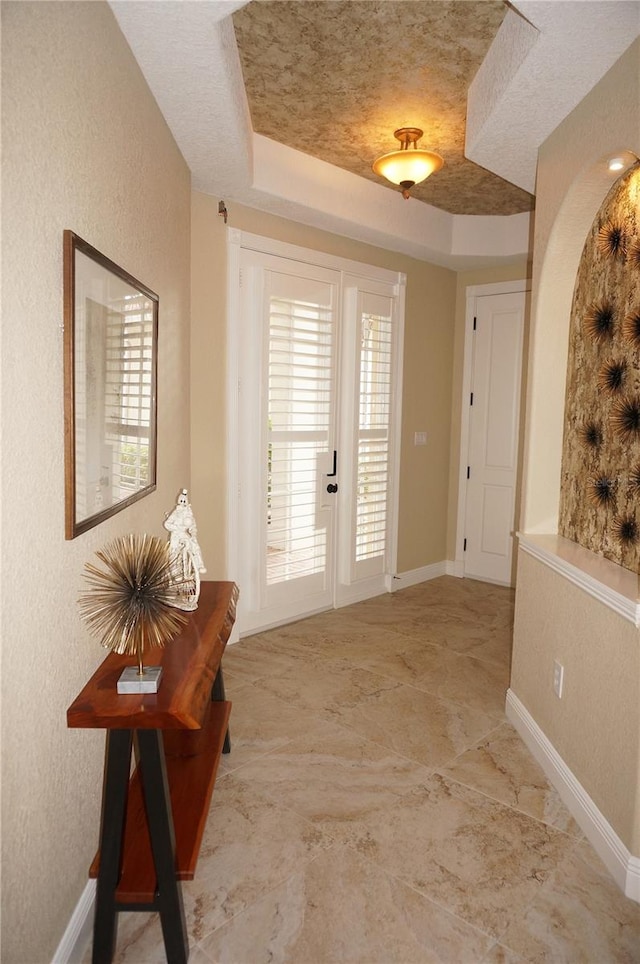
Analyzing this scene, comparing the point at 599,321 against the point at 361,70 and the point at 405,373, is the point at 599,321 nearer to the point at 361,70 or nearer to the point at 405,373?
the point at 361,70

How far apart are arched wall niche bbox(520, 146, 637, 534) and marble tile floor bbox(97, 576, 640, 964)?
103 cm

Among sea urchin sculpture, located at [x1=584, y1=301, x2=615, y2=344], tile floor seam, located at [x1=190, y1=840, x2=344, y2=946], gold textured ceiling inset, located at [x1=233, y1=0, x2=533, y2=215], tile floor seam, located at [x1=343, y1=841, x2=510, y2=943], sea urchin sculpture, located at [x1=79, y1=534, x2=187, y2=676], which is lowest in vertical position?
tile floor seam, located at [x1=190, y1=840, x2=344, y2=946]


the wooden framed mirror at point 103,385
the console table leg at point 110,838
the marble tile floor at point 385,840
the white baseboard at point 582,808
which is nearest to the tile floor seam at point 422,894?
the marble tile floor at point 385,840

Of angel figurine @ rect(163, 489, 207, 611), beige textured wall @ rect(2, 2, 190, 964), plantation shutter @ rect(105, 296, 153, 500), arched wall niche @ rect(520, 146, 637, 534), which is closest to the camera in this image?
beige textured wall @ rect(2, 2, 190, 964)

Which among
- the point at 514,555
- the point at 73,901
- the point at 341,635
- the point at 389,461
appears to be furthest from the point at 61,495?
the point at 514,555

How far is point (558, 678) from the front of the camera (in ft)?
7.79

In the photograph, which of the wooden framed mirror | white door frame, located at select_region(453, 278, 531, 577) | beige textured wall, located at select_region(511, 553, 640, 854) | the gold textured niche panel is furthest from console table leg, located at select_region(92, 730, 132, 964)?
white door frame, located at select_region(453, 278, 531, 577)

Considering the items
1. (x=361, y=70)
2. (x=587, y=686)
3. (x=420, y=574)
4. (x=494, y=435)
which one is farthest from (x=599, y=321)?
(x=420, y=574)

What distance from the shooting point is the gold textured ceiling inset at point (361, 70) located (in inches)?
91.3

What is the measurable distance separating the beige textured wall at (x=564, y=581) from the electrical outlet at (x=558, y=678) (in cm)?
4

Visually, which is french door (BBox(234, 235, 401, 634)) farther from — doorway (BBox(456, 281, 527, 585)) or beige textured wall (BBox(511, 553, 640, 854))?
beige textured wall (BBox(511, 553, 640, 854))

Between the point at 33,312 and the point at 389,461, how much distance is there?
3620 mm

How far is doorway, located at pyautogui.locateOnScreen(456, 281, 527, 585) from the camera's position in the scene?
4984 mm

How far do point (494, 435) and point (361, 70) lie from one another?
3.08 meters
